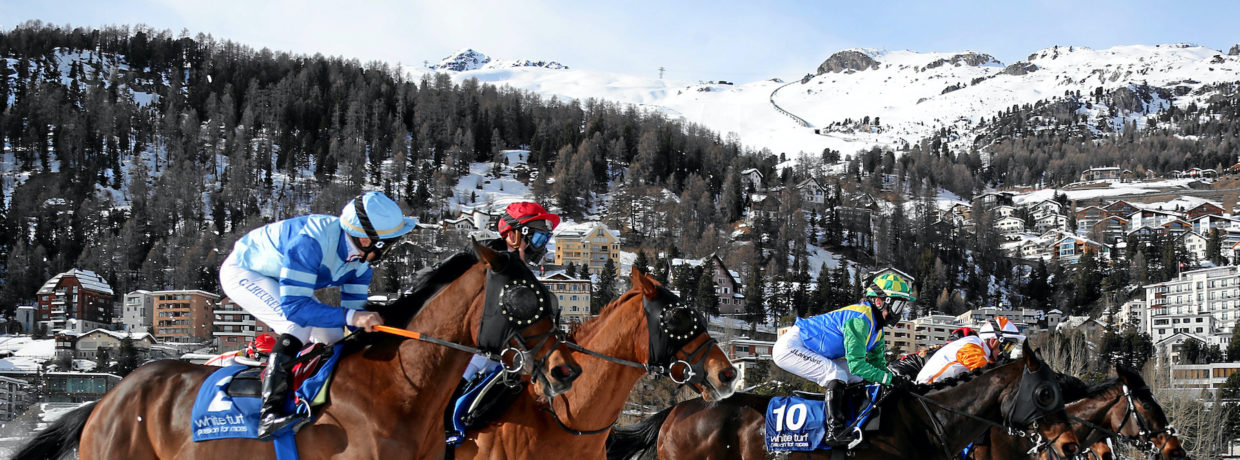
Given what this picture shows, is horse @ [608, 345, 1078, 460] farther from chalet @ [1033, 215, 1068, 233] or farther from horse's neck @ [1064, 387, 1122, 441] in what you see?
chalet @ [1033, 215, 1068, 233]

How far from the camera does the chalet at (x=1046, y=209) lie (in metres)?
157

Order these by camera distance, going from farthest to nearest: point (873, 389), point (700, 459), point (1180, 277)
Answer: point (1180, 277) → point (700, 459) → point (873, 389)

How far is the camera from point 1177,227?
140 m

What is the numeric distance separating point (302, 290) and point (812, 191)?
150 m

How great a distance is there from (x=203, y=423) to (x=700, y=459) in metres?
4.80

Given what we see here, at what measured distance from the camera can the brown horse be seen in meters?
6.84

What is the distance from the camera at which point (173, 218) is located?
389 ft

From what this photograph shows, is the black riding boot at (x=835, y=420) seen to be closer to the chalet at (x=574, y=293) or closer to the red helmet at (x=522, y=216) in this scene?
the red helmet at (x=522, y=216)

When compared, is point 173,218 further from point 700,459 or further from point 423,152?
point 700,459

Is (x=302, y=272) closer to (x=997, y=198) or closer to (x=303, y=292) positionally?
(x=303, y=292)

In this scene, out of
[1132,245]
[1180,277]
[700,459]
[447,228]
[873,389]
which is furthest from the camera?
[1132,245]

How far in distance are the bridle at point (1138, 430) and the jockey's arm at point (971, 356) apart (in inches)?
53.3

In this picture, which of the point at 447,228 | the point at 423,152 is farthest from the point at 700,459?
the point at 423,152

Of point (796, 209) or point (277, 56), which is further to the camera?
point (277, 56)
